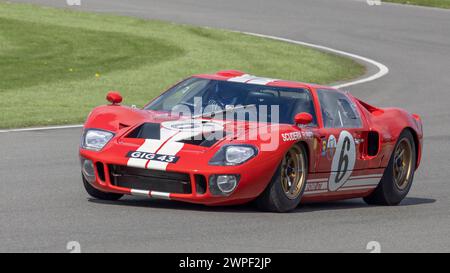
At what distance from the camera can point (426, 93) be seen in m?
20.7

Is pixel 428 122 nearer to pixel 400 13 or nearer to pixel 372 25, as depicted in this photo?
pixel 372 25

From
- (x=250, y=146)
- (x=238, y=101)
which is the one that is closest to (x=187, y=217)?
(x=250, y=146)

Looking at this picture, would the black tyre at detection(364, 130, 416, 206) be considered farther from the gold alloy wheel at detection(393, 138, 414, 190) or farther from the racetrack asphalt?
the racetrack asphalt

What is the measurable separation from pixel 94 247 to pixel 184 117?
8.50ft

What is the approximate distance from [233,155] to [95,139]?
1.19 m

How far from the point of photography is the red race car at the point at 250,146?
9.30m

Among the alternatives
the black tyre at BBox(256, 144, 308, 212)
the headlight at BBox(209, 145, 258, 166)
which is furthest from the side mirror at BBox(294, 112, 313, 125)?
the headlight at BBox(209, 145, 258, 166)

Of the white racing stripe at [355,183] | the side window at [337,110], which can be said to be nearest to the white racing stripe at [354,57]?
the side window at [337,110]

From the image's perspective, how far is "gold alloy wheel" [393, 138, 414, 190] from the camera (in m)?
11.1

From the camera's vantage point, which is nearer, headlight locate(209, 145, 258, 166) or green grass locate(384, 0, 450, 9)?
headlight locate(209, 145, 258, 166)

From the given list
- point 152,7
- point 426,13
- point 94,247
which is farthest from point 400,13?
point 94,247

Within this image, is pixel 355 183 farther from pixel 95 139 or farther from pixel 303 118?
pixel 95 139

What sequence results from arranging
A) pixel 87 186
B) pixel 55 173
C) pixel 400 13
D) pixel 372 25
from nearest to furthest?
pixel 87 186, pixel 55 173, pixel 372 25, pixel 400 13

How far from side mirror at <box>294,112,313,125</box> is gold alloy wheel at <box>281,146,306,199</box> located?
0.21 metres
